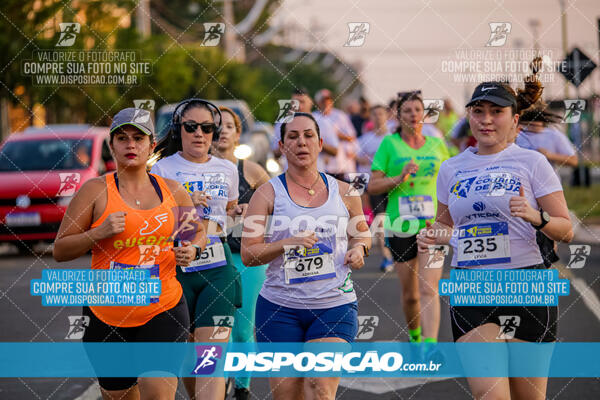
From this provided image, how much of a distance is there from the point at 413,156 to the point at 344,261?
3019mm

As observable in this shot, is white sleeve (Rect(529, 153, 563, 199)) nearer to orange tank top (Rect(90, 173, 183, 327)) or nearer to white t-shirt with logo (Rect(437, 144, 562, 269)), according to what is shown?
white t-shirt with logo (Rect(437, 144, 562, 269))

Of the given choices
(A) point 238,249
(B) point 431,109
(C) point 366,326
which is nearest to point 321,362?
(A) point 238,249

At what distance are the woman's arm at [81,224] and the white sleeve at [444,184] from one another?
1.78 metres

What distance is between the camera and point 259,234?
538cm

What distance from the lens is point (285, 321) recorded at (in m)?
5.22

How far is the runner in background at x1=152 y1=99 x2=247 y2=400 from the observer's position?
19.9 feet

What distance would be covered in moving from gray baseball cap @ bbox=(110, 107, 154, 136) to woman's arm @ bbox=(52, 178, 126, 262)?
0.34 meters

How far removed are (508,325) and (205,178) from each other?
7.99 ft

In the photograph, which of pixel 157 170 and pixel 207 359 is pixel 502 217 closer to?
pixel 207 359

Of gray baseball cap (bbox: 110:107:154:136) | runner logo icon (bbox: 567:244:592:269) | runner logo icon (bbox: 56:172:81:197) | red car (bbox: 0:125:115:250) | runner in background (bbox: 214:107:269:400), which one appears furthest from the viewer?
red car (bbox: 0:125:115:250)

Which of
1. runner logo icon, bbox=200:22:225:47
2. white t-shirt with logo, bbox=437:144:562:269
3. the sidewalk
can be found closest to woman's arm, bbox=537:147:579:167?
runner logo icon, bbox=200:22:225:47

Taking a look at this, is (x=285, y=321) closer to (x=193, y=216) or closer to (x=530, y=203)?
(x=193, y=216)

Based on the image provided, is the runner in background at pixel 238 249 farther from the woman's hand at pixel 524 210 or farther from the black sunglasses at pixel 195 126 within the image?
the woman's hand at pixel 524 210

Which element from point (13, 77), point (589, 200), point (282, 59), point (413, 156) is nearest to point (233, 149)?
point (413, 156)
